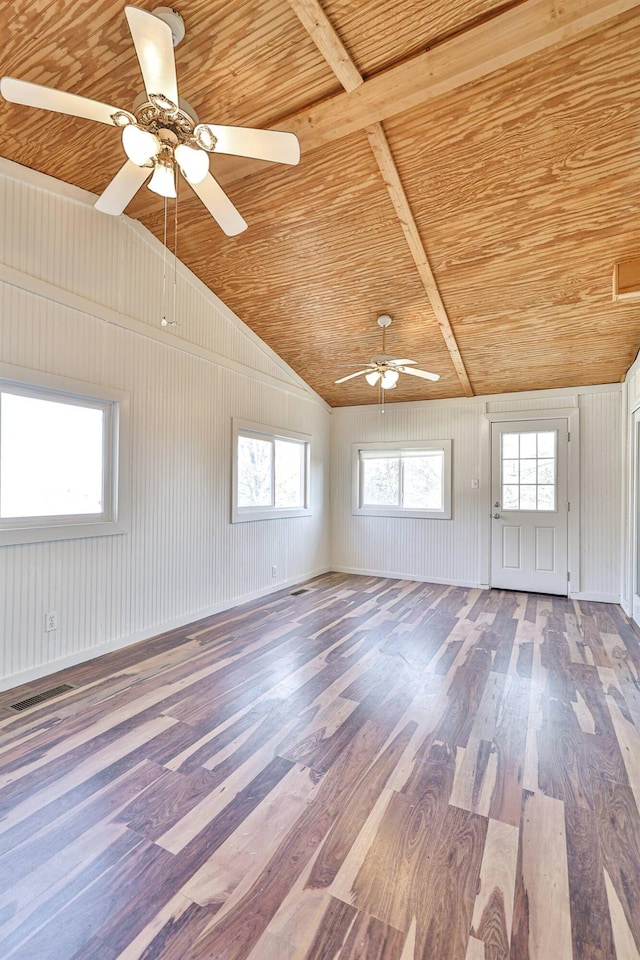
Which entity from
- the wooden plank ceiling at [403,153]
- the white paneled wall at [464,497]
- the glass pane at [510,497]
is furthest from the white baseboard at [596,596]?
the wooden plank ceiling at [403,153]

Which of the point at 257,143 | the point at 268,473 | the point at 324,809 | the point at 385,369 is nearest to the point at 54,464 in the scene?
the point at 257,143

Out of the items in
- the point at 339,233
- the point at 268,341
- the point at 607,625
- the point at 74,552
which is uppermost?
the point at 339,233

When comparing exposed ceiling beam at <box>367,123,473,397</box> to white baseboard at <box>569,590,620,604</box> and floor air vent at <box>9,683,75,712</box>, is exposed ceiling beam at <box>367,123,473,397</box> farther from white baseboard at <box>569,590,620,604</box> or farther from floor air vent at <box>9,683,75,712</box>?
floor air vent at <box>9,683,75,712</box>

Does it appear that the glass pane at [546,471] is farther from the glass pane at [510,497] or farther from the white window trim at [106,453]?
the white window trim at [106,453]

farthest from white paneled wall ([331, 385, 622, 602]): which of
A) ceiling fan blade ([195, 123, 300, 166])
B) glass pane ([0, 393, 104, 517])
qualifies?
ceiling fan blade ([195, 123, 300, 166])

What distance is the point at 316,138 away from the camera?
9.04 feet

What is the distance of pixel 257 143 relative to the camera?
1.97 m

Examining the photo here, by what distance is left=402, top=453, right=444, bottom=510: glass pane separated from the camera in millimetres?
6223

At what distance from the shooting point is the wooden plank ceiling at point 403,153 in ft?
7.07

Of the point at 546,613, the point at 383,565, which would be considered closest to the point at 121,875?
the point at 546,613

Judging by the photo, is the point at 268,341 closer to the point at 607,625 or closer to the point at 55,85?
the point at 55,85

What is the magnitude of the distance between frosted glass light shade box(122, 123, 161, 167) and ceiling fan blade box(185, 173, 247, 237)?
22cm

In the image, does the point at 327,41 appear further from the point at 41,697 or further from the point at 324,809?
the point at 41,697

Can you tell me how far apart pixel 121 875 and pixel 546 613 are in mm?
4504
